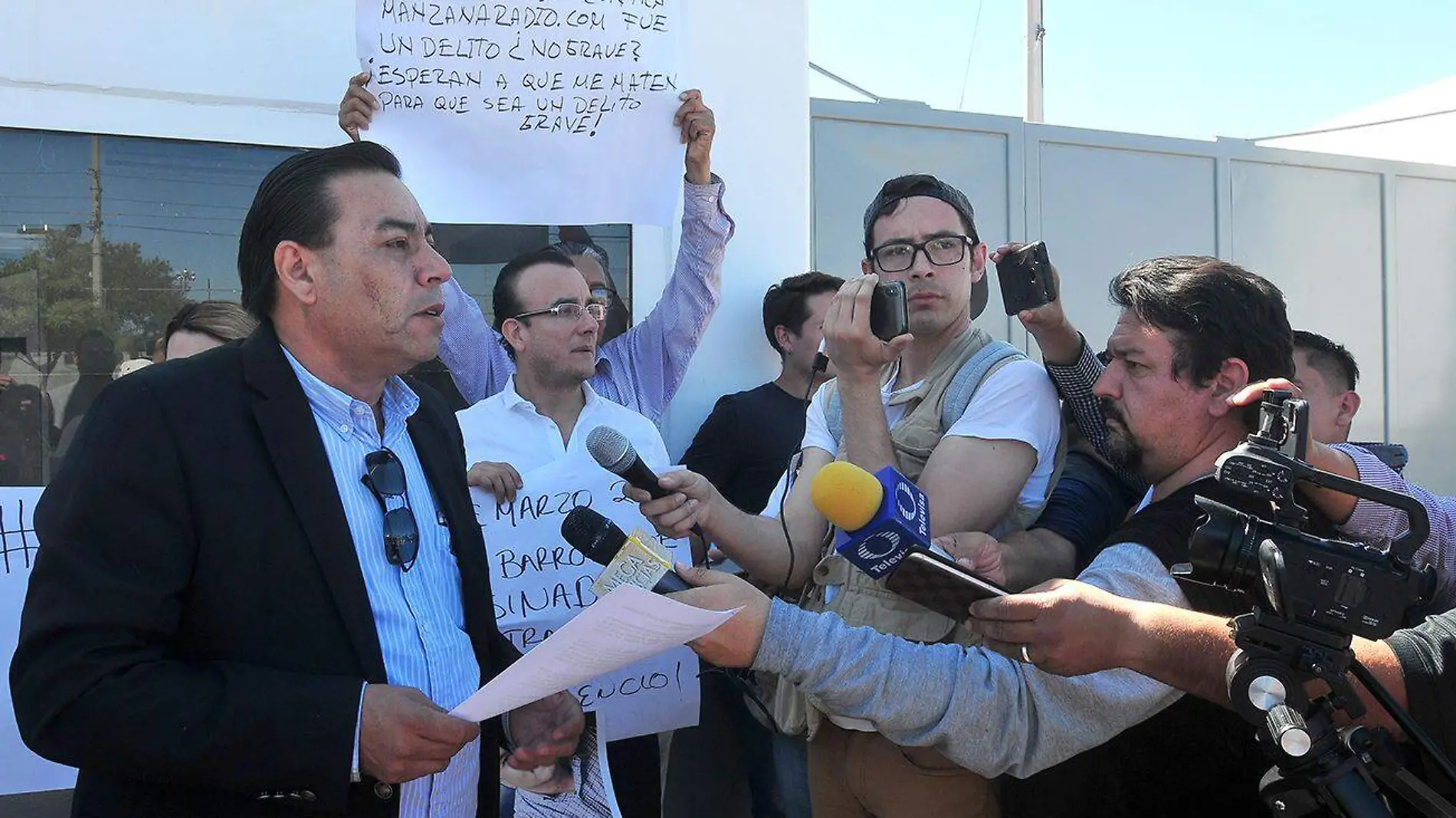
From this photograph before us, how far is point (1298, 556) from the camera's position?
1500 mm

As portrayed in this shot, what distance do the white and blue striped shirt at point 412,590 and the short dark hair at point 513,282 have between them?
145 cm

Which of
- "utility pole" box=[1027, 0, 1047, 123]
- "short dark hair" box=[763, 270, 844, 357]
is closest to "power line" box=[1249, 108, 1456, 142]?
"utility pole" box=[1027, 0, 1047, 123]

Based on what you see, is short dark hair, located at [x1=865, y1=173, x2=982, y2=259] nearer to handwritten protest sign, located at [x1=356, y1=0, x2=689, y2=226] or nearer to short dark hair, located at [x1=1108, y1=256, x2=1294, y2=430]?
short dark hair, located at [x1=1108, y1=256, x2=1294, y2=430]

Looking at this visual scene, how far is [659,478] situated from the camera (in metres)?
2.62

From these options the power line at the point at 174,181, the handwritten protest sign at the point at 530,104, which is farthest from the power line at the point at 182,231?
the handwritten protest sign at the point at 530,104

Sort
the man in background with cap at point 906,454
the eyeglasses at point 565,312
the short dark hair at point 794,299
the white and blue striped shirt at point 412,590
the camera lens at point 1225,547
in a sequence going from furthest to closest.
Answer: the short dark hair at point 794,299
the eyeglasses at point 565,312
the man in background with cap at point 906,454
the white and blue striped shirt at point 412,590
the camera lens at point 1225,547

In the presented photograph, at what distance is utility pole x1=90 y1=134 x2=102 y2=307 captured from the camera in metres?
3.85

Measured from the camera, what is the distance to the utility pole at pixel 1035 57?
10.6 metres

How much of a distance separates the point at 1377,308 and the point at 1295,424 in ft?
17.0

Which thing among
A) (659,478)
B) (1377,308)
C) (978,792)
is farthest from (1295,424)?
(1377,308)

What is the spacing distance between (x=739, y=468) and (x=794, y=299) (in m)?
0.69

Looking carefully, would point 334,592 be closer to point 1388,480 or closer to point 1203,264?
point 1203,264

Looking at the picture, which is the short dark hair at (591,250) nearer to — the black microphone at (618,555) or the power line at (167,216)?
the power line at (167,216)

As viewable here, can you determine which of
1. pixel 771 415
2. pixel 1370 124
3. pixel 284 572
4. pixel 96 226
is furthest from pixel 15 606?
pixel 1370 124
